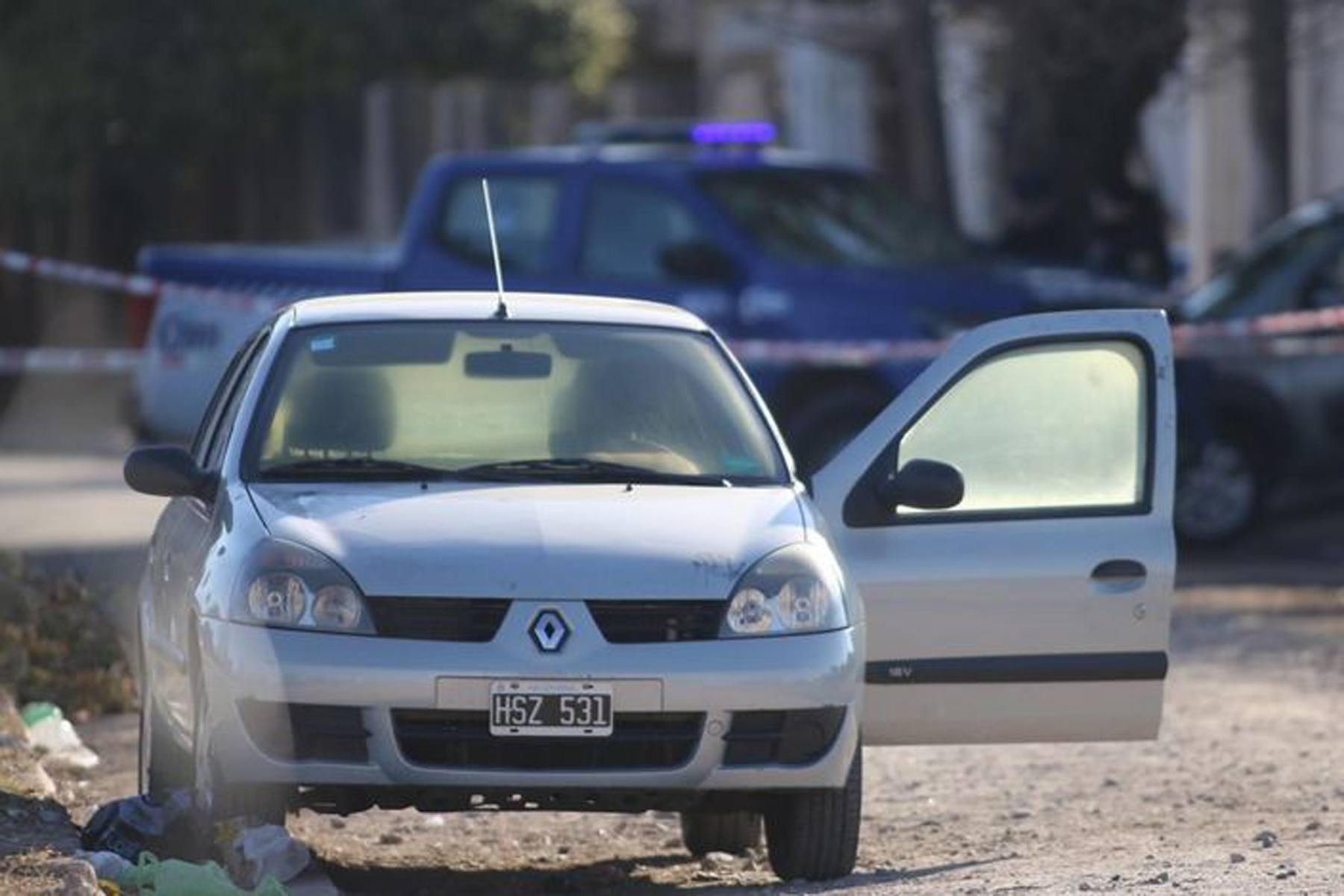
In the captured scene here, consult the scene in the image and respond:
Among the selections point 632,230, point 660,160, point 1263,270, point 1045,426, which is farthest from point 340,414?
point 1263,270

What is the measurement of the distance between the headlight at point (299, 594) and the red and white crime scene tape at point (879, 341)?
7826mm

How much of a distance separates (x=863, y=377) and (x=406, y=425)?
24.1 ft

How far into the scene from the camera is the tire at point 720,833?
8.70m

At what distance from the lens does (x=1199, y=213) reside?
28.8 metres

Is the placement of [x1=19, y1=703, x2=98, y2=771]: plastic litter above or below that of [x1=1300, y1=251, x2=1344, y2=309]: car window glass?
below

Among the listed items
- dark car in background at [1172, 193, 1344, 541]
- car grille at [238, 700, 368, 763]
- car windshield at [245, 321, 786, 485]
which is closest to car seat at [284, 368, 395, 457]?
car windshield at [245, 321, 786, 485]

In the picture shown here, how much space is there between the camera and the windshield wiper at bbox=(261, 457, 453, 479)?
25.7 feet

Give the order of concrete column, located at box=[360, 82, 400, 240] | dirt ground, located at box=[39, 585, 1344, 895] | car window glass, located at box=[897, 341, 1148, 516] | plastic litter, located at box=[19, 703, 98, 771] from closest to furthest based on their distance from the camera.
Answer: dirt ground, located at box=[39, 585, 1344, 895]
car window glass, located at box=[897, 341, 1148, 516]
plastic litter, located at box=[19, 703, 98, 771]
concrete column, located at box=[360, 82, 400, 240]

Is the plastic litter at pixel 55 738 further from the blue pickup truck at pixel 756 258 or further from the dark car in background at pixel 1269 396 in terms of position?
the dark car in background at pixel 1269 396

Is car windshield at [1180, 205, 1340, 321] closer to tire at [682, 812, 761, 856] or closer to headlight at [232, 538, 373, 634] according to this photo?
tire at [682, 812, 761, 856]

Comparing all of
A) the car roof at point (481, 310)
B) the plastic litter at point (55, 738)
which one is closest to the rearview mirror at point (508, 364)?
the car roof at point (481, 310)

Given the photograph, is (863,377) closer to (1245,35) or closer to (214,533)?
(1245,35)

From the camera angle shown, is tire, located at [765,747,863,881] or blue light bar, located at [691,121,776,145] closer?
tire, located at [765,747,863,881]

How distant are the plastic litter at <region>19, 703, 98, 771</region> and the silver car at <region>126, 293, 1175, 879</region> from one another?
4.20 ft
